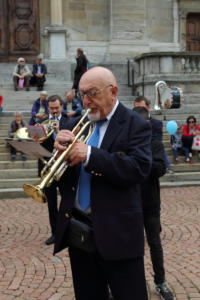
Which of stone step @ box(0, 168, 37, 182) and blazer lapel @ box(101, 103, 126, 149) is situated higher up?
blazer lapel @ box(101, 103, 126, 149)

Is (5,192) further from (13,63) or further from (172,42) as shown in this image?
(172,42)

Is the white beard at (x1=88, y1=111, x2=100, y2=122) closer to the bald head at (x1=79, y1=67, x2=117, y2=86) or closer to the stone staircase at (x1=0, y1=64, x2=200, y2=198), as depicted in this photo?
the bald head at (x1=79, y1=67, x2=117, y2=86)

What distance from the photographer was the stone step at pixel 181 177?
10062 millimetres

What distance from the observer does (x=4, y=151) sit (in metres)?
11.0

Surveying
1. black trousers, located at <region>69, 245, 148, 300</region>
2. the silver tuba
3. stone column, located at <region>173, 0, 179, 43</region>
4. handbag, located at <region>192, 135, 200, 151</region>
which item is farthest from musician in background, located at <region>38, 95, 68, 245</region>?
stone column, located at <region>173, 0, 179, 43</region>

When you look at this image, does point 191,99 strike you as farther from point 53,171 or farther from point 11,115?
point 53,171

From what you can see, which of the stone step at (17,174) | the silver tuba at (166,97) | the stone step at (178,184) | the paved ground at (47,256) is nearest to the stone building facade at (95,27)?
the silver tuba at (166,97)

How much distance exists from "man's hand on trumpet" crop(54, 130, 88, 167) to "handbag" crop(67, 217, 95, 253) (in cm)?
44

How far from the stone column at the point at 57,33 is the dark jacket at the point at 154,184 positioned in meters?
15.2

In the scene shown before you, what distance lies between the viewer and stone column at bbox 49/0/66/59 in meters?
18.7

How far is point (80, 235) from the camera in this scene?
2705mm

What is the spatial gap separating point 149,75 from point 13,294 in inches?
485

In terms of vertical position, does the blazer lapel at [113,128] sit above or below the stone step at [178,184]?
above

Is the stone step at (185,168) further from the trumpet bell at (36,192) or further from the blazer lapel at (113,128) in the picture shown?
the trumpet bell at (36,192)
